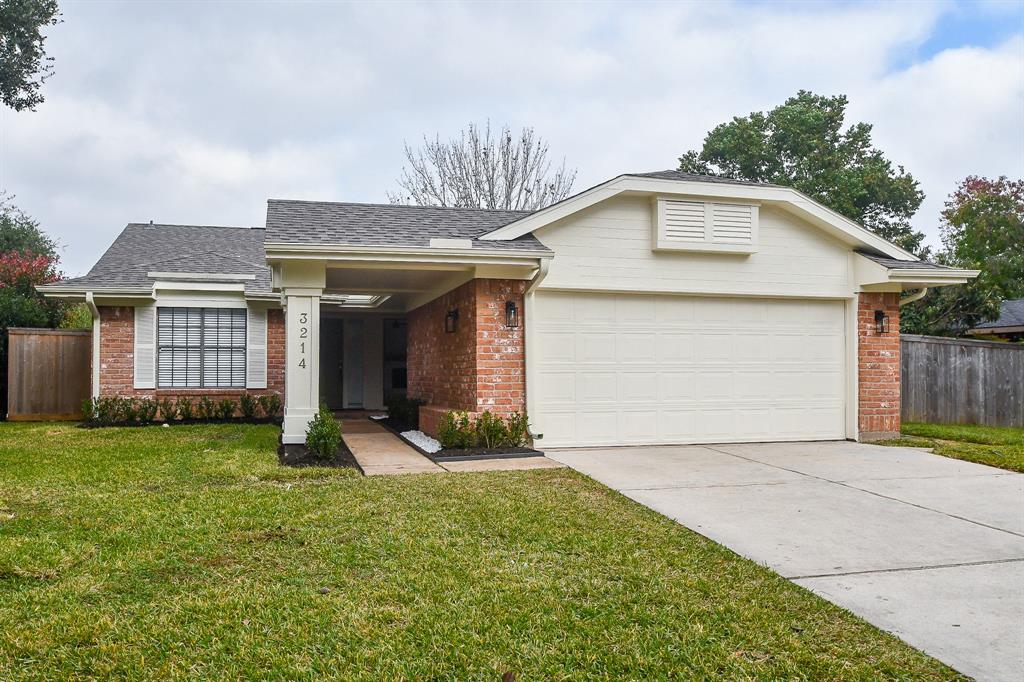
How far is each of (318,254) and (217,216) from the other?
2130 centimetres

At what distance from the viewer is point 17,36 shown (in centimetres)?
1773

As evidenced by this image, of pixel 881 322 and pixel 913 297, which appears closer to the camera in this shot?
pixel 881 322

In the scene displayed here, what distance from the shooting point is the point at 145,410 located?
12672mm

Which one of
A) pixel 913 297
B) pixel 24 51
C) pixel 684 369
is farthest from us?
pixel 24 51

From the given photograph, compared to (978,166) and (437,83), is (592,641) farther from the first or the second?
(978,166)

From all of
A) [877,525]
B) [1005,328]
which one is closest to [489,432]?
[877,525]

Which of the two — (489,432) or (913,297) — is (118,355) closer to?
(489,432)

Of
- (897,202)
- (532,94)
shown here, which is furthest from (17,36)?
(897,202)

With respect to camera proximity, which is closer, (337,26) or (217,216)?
(337,26)

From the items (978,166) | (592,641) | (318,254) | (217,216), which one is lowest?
(592,641)

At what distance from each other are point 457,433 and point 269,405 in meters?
6.16

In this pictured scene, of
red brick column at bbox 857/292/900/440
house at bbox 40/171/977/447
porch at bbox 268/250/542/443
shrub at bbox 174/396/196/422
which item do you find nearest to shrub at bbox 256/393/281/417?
shrub at bbox 174/396/196/422

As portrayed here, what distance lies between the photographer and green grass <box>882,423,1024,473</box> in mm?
8266

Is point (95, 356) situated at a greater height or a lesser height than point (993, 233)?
lesser
